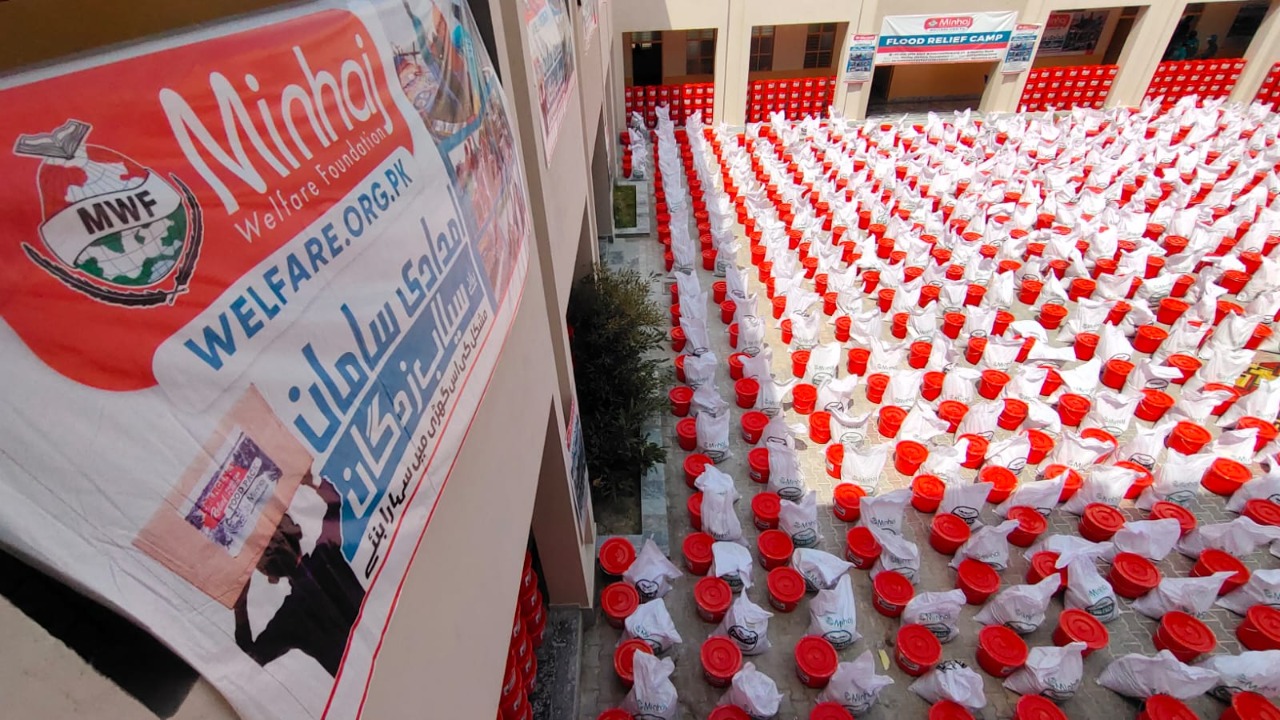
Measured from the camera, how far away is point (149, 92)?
1.16m

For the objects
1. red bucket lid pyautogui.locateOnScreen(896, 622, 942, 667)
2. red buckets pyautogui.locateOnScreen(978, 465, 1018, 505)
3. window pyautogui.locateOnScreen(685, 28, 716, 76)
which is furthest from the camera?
window pyautogui.locateOnScreen(685, 28, 716, 76)

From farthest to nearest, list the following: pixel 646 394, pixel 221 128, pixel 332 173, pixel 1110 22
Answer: pixel 1110 22, pixel 646 394, pixel 332 173, pixel 221 128

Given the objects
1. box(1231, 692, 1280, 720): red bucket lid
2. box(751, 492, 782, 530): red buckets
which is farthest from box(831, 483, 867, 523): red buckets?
box(1231, 692, 1280, 720): red bucket lid

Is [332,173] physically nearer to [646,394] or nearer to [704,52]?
[646,394]

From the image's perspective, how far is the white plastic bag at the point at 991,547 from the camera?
5.52 m

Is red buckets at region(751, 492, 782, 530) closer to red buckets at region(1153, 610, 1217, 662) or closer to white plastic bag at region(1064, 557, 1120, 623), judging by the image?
white plastic bag at region(1064, 557, 1120, 623)

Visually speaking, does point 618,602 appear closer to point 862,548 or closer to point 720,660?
point 720,660

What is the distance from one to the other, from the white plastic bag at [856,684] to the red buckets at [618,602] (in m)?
1.74

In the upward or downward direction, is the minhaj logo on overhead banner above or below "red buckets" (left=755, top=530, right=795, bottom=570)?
above

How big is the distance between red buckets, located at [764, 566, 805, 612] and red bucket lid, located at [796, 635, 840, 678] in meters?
0.44

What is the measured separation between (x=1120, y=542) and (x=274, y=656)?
7066mm

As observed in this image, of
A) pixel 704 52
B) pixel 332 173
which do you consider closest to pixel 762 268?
pixel 332 173

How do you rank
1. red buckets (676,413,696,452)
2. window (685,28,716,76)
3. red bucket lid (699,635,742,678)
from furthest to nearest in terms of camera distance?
window (685,28,716,76) → red buckets (676,413,696,452) → red bucket lid (699,635,742,678)

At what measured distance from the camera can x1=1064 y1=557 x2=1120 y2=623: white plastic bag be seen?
5.25 metres
